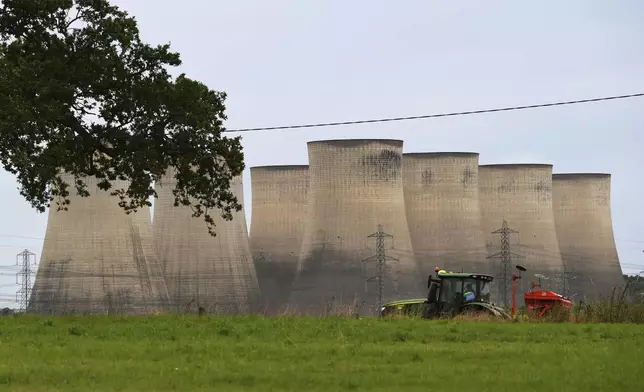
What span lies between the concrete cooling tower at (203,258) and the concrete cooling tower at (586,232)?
1795 centimetres

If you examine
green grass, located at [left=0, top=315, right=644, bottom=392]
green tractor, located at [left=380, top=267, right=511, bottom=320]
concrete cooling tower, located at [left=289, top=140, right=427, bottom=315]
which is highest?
concrete cooling tower, located at [left=289, top=140, right=427, bottom=315]

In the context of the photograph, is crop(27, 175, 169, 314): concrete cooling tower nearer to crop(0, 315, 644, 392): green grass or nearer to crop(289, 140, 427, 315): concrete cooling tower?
crop(289, 140, 427, 315): concrete cooling tower

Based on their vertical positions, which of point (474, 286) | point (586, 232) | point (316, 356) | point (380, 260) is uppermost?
point (586, 232)

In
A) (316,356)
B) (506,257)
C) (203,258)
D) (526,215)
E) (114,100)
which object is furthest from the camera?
(526,215)

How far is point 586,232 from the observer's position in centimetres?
6003

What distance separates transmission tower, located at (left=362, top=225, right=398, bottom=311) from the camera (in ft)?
153

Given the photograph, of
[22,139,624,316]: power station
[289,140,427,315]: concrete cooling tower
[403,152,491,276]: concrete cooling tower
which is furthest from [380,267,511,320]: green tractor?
[403,152,491,276]: concrete cooling tower

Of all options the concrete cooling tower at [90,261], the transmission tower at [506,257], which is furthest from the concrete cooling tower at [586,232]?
the concrete cooling tower at [90,261]

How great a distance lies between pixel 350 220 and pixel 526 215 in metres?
12.7

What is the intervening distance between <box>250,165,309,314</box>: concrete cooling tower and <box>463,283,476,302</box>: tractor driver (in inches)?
1406

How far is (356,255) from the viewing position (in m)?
47.1

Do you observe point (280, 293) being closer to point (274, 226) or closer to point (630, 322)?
point (274, 226)

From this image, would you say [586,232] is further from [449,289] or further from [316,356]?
[316,356]

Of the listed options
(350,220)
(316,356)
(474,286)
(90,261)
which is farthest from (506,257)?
(316,356)
